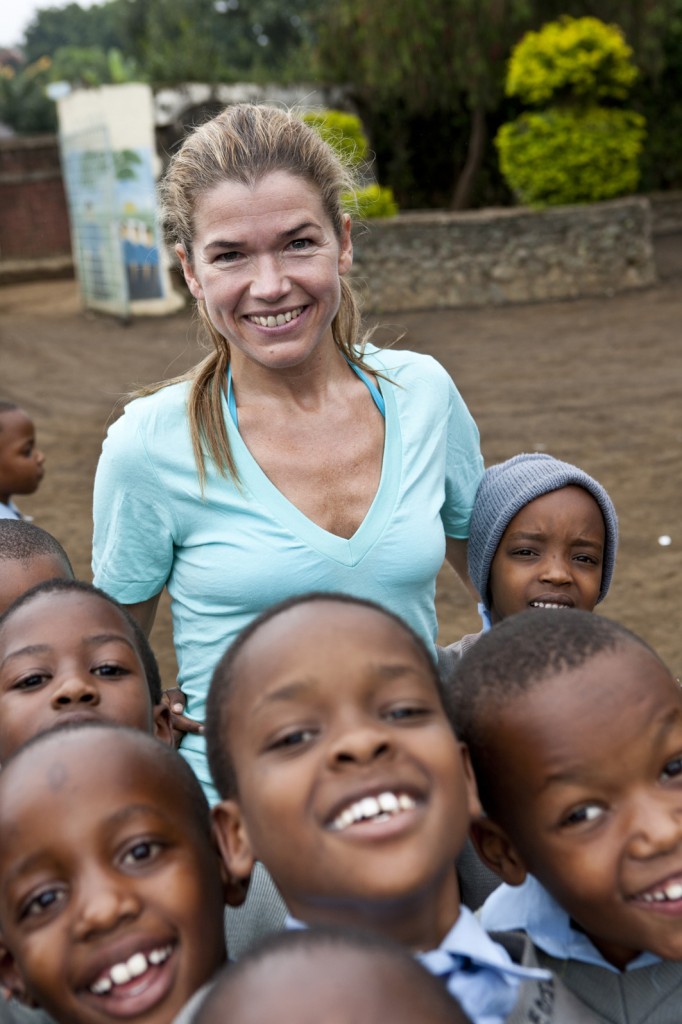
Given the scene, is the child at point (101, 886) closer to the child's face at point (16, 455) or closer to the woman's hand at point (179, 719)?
the woman's hand at point (179, 719)

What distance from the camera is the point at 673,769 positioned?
164 centimetres

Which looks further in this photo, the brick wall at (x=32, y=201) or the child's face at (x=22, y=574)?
the brick wall at (x=32, y=201)

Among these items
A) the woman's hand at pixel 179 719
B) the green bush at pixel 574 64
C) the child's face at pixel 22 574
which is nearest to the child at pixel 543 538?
the woman's hand at pixel 179 719

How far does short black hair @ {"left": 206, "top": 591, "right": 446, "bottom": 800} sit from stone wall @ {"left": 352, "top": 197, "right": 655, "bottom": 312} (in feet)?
36.7

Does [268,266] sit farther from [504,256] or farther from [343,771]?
[504,256]

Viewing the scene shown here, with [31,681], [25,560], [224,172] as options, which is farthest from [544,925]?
[25,560]

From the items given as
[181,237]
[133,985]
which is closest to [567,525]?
[181,237]

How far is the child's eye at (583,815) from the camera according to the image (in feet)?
5.27

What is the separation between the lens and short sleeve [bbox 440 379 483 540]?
2688mm

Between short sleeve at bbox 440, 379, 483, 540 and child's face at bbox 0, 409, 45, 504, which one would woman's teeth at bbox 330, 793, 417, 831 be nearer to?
short sleeve at bbox 440, 379, 483, 540

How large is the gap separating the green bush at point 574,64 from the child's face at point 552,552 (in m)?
11.4

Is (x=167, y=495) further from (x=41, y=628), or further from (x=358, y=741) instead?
(x=358, y=741)

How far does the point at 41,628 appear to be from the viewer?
2.18m

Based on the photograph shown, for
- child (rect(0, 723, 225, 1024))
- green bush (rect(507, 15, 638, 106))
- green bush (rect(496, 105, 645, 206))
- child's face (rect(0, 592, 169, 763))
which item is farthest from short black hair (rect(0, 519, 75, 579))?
green bush (rect(507, 15, 638, 106))
